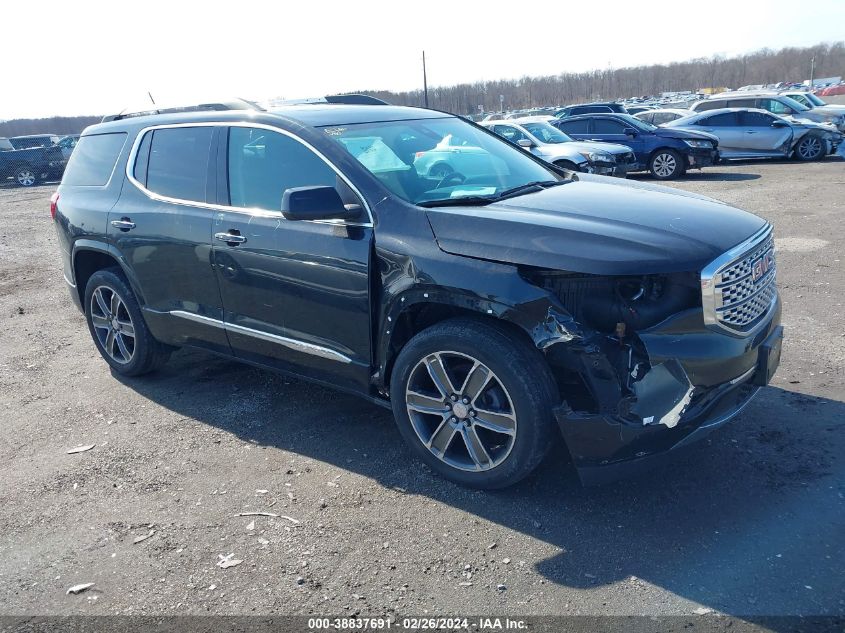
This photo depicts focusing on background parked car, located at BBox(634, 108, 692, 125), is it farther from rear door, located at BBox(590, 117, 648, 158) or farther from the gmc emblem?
the gmc emblem

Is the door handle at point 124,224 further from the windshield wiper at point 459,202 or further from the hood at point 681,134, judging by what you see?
the hood at point 681,134

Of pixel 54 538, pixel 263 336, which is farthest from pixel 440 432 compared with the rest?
pixel 54 538

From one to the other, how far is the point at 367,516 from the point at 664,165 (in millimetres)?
15604

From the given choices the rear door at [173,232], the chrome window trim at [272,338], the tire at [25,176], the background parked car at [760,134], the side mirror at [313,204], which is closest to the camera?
the side mirror at [313,204]

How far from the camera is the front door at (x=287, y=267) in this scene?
158 inches

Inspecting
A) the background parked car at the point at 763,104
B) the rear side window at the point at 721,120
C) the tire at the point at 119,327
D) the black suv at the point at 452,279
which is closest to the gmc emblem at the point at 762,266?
the black suv at the point at 452,279

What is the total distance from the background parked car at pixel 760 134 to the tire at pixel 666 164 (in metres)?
1.61

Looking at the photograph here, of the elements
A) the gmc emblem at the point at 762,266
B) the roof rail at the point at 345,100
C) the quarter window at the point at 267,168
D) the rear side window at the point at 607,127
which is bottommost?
the gmc emblem at the point at 762,266

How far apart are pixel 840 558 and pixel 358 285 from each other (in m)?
2.57

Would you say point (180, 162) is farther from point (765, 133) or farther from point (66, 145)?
point (66, 145)

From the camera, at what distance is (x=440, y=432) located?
3.84 m

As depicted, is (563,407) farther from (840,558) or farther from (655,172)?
(655,172)

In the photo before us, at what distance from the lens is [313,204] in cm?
383

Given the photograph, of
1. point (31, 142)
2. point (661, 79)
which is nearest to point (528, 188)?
point (31, 142)
